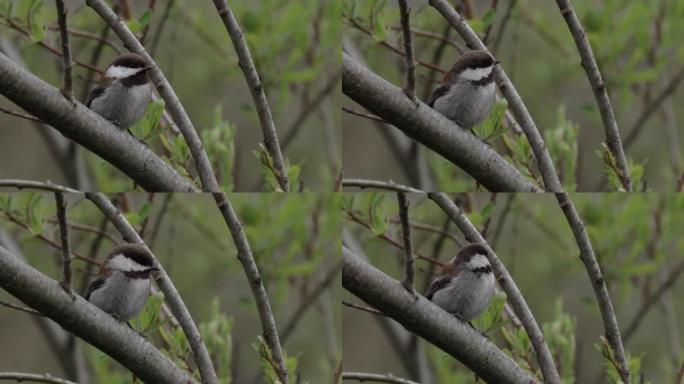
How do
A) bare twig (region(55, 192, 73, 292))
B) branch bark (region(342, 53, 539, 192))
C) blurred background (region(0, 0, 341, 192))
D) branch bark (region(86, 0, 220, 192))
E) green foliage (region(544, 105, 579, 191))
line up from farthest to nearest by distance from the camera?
1. green foliage (region(544, 105, 579, 191))
2. blurred background (region(0, 0, 341, 192))
3. branch bark (region(86, 0, 220, 192))
4. branch bark (region(342, 53, 539, 192))
5. bare twig (region(55, 192, 73, 292))

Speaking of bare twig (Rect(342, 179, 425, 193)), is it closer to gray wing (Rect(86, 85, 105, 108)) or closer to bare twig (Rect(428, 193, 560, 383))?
bare twig (Rect(428, 193, 560, 383))

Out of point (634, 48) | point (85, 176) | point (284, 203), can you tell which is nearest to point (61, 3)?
point (85, 176)

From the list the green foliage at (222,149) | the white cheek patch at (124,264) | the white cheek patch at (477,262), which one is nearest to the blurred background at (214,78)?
the green foliage at (222,149)

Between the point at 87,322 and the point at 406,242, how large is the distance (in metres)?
0.79

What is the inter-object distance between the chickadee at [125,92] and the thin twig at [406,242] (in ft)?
2.32

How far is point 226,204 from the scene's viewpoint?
221cm

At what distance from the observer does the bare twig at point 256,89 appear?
220 cm

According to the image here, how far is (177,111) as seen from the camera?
227 centimetres

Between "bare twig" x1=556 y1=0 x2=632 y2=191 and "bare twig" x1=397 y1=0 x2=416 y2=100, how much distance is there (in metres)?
0.50

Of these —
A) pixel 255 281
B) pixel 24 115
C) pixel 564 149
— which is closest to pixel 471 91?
pixel 564 149

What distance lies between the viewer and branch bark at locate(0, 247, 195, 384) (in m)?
2.01

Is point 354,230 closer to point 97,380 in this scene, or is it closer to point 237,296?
Result: point 237,296

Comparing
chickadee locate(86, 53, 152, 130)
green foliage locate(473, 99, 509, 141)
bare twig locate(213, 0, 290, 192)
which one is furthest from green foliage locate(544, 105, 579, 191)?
chickadee locate(86, 53, 152, 130)

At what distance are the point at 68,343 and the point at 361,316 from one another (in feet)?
2.95
